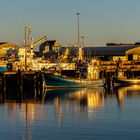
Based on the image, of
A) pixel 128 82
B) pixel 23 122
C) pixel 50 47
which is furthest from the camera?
pixel 50 47

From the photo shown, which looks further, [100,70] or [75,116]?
[100,70]

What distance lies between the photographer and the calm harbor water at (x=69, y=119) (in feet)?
139

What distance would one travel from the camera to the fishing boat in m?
93.2

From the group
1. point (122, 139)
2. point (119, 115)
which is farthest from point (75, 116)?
point (122, 139)

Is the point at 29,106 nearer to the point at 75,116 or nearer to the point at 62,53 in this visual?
the point at 75,116

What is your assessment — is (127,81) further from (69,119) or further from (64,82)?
(69,119)

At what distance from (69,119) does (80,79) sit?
156 ft

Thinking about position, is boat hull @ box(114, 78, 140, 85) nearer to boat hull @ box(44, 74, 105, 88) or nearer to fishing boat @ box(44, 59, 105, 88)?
fishing boat @ box(44, 59, 105, 88)

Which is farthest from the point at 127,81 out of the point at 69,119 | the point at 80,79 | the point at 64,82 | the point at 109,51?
the point at 69,119

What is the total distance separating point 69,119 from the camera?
50.9 metres

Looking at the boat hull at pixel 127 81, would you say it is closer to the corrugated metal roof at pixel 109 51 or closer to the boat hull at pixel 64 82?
the boat hull at pixel 64 82

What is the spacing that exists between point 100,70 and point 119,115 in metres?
57.8

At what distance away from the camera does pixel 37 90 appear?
91.7 meters

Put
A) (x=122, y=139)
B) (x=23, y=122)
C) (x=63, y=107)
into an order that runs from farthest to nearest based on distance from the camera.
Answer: (x=63, y=107)
(x=23, y=122)
(x=122, y=139)
